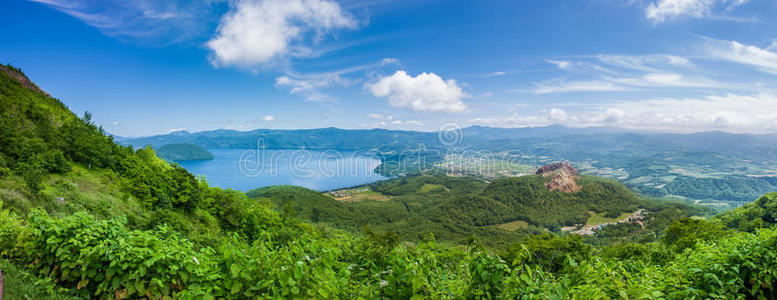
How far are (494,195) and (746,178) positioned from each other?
179562 millimetres

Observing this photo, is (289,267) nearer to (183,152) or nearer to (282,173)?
(282,173)

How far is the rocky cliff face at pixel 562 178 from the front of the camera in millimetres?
117875

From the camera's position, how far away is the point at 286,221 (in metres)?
19.5

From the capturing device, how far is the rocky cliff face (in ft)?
387

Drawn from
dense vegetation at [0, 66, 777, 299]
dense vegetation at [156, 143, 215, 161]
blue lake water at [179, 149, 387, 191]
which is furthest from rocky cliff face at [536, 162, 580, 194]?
dense vegetation at [156, 143, 215, 161]

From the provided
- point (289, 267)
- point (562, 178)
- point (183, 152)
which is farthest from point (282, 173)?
point (289, 267)

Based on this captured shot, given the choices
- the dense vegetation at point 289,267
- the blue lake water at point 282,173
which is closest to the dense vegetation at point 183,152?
the blue lake water at point 282,173

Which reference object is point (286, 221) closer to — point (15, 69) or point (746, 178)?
point (15, 69)

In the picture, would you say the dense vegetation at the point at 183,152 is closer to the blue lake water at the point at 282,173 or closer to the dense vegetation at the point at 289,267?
the blue lake water at the point at 282,173

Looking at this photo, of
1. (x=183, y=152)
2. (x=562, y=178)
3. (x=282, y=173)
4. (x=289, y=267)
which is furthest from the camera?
(x=183, y=152)

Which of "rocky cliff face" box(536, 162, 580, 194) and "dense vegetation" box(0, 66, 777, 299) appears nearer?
"dense vegetation" box(0, 66, 777, 299)

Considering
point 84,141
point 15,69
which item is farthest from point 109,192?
point 15,69

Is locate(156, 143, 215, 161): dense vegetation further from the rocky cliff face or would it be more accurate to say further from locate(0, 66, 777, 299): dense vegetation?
the rocky cliff face

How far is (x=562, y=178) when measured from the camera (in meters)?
121
